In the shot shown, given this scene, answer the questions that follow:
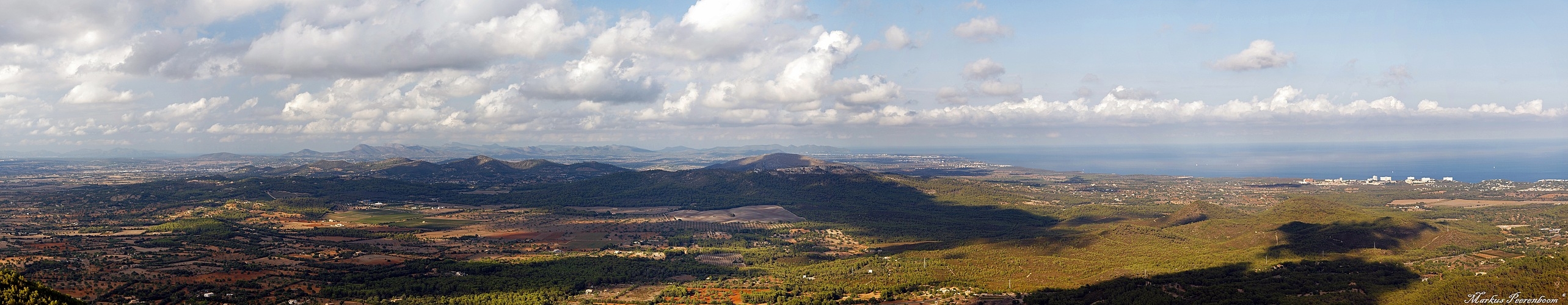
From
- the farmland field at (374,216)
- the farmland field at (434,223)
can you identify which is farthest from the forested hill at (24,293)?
the farmland field at (374,216)

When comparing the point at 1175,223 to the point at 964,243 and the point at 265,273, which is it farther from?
the point at 265,273

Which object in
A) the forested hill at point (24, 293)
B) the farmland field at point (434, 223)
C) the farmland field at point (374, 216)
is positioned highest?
the forested hill at point (24, 293)

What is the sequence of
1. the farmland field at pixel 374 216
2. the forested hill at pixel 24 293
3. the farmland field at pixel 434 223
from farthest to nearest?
the farmland field at pixel 374 216, the farmland field at pixel 434 223, the forested hill at pixel 24 293

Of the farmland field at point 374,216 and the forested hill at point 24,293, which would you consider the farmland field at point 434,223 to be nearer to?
the farmland field at point 374,216

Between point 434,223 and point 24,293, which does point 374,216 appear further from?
point 24,293

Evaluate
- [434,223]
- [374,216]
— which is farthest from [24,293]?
[374,216]

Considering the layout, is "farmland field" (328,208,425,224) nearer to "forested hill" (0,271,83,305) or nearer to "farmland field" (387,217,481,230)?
"farmland field" (387,217,481,230)

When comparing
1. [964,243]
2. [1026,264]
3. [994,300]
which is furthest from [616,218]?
[994,300]
